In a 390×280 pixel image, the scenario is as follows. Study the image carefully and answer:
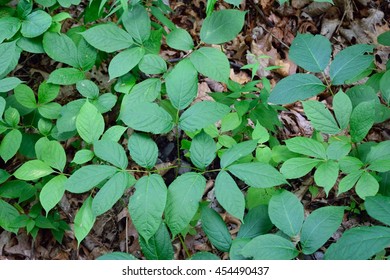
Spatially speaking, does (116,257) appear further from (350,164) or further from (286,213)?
(350,164)

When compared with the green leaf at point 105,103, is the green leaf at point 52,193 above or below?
below

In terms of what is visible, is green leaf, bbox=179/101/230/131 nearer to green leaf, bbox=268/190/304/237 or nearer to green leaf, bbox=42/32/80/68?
green leaf, bbox=268/190/304/237

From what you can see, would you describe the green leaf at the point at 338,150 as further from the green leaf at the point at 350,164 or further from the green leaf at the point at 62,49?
the green leaf at the point at 62,49

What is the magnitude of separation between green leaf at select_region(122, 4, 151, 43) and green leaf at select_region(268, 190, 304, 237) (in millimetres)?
884

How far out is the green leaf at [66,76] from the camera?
1.93m

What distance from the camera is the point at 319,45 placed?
1.79 m

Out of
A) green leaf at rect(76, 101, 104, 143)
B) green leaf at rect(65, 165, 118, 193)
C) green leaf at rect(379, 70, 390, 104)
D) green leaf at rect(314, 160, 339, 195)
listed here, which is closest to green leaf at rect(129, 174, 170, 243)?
green leaf at rect(65, 165, 118, 193)

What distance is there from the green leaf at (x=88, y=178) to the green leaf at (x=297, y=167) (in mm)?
654

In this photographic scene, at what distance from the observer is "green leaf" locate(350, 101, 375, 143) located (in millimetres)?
1608

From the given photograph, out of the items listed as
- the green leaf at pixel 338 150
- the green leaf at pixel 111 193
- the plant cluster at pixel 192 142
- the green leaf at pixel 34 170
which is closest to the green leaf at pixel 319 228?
the plant cluster at pixel 192 142
